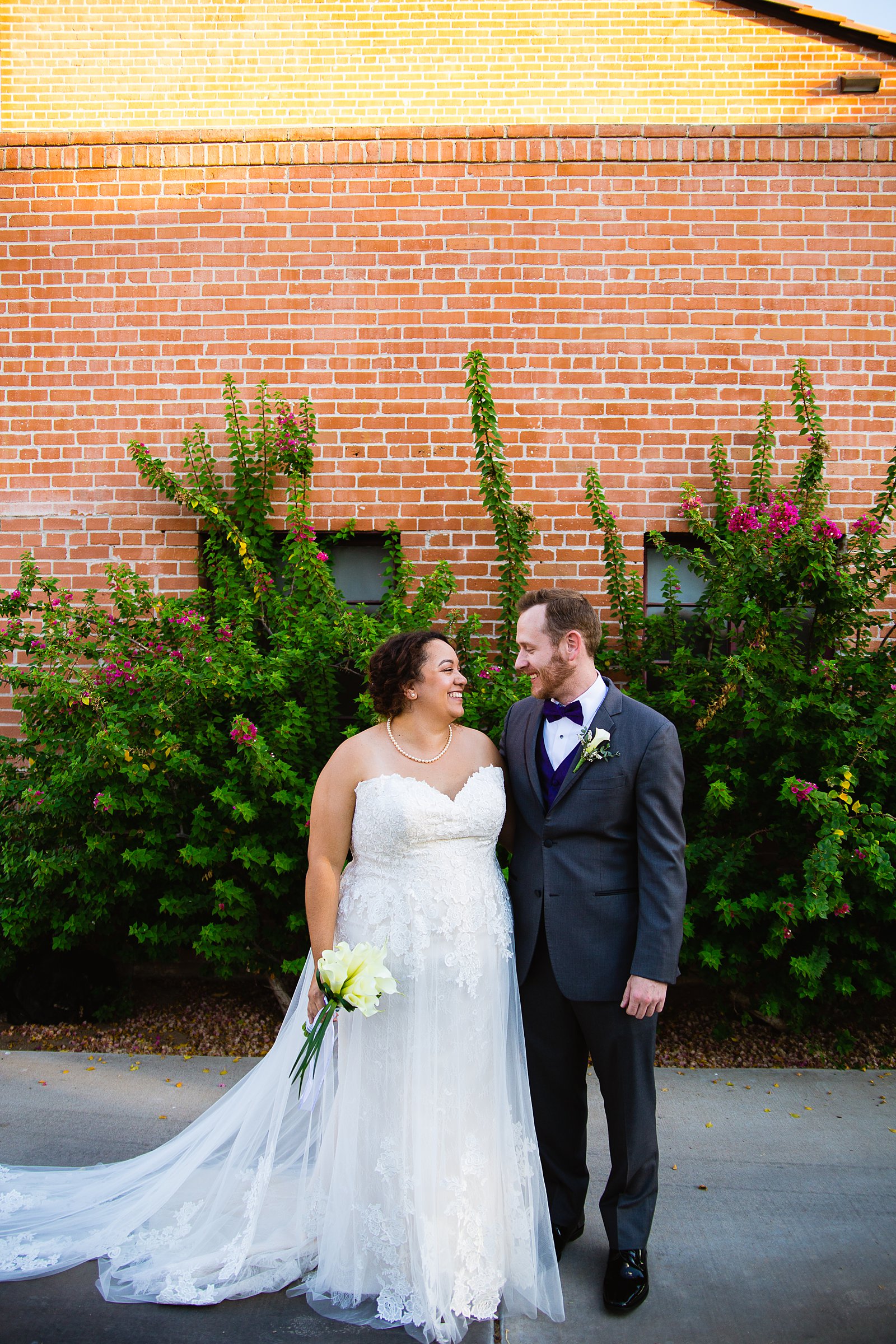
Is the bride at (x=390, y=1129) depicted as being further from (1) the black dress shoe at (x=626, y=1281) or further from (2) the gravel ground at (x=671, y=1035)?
(2) the gravel ground at (x=671, y=1035)

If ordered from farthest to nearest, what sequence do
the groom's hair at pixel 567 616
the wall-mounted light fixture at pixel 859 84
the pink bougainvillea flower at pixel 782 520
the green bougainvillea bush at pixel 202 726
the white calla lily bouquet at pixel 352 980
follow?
the wall-mounted light fixture at pixel 859 84 → the pink bougainvillea flower at pixel 782 520 → the green bougainvillea bush at pixel 202 726 → the groom's hair at pixel 567 616 → the white calla lily bouquet at pixel 352 980

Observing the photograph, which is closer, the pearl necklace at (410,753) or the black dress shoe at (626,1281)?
the black dress shoe at (626,1281)

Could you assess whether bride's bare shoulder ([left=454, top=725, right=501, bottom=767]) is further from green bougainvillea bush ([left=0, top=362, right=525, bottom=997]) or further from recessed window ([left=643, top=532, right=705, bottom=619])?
recessed window ([left=643, top=532, right=705, bottom=619])

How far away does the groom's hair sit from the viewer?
299cm

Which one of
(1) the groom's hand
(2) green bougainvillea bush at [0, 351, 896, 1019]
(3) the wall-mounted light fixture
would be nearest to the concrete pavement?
(2) green bougainvillea bush at [0, 351, 896, 1019]

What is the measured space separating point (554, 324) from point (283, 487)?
1.94 metres

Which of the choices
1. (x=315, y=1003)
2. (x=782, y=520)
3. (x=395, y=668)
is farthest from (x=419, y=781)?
(x=782, y=520)

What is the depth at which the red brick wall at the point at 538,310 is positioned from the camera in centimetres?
559

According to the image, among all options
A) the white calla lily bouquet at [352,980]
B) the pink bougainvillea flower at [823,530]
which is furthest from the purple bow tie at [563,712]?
the pink bougainvillea flower at [823,530]

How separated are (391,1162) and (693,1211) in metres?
1.29

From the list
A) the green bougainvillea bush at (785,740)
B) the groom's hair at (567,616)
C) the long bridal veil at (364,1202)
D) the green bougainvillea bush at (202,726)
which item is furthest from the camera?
the green bougainvillea bush at (202,726)

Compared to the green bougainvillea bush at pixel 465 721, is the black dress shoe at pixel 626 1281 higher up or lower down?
lower down

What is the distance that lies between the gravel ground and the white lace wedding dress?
5.91 feet

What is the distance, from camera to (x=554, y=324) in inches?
221
